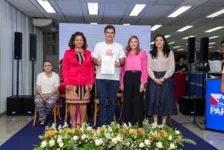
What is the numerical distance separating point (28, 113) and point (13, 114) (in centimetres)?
32

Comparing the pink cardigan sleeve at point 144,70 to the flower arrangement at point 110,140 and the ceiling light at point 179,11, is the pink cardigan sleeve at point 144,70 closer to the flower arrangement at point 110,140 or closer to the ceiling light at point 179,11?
the flower arrangement at point 110,140

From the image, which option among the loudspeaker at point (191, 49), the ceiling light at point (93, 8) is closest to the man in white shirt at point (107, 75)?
the loudspeaker at point (191, 49)

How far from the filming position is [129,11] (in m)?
7.98

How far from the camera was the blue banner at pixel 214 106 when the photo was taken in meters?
4.24

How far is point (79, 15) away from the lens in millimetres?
8680

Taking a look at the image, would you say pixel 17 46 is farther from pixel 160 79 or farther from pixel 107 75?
pixel 160 79

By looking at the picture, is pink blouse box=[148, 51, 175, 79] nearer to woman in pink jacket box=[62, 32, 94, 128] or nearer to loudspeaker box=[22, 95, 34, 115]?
woman in pink jacket box=[62, 32, 94, 128]

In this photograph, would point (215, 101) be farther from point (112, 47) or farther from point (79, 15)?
point (79, 15)

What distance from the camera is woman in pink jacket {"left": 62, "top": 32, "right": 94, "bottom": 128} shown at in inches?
137

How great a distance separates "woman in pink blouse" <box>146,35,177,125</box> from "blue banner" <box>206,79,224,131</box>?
0.69 meters

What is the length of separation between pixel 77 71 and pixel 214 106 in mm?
2202

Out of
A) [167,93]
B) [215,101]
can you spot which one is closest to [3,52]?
[167,93]

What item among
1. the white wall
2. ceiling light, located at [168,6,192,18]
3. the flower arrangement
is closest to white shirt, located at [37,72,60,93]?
the white wall

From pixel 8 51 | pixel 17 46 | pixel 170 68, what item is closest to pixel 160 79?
pixel 170 68
